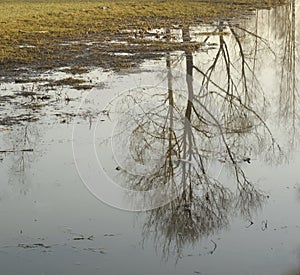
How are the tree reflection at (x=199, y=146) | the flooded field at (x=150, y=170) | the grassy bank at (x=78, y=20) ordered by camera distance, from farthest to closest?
1. the grassy bank at (x=78, y=20)
2. the tree reflection at (x=199, y=146)
3. the flooded field at (x=150, y=170)

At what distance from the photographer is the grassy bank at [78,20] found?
63.2 ft

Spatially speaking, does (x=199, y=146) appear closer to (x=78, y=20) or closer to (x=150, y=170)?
(x=150, y=170)

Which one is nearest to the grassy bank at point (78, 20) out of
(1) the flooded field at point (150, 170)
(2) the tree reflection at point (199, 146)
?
(1) the flooded field at point (150, 170)

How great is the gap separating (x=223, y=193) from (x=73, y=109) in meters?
4.78

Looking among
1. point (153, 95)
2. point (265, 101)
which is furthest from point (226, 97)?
Result: point (153, 95)

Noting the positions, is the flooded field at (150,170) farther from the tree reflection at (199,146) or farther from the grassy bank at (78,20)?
the grassy bank at (78,20)

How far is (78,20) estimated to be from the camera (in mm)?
26766

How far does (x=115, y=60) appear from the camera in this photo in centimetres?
1748

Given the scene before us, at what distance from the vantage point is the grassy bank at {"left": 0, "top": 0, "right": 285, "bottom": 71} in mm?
19266

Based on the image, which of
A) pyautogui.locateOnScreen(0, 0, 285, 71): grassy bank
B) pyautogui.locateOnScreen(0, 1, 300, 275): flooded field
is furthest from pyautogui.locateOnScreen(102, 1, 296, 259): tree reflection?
pyautogui.locateOnScreen(0, 0, 285, 71): grassy bank

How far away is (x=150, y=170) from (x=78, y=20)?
60.4 feet

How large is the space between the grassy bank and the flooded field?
281cm

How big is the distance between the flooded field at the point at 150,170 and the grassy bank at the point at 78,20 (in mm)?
2805

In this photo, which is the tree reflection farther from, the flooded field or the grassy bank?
the grassy bank
